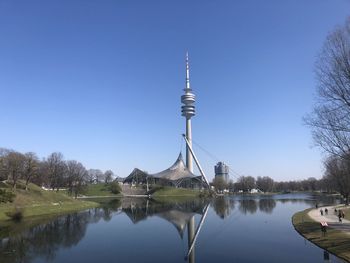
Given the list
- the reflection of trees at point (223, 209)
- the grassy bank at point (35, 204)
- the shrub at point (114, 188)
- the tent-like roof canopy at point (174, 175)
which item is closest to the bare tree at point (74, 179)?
the grassy bank at point (35, 204)

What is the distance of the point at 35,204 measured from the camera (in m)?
61.9

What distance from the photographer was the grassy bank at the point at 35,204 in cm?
5410

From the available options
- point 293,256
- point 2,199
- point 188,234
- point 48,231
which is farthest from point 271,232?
point 2,199

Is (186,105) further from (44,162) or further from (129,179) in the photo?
(44,162)

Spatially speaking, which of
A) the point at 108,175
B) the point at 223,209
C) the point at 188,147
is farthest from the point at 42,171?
the point at 188,147

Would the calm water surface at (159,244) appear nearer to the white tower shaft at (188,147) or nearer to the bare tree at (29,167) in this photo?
the bare tree at (29,167)

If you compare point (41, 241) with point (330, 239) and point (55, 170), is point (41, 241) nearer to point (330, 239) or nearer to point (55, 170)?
point (330, 239)

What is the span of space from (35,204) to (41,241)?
30154mm

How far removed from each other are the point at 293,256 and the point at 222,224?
67.4ft

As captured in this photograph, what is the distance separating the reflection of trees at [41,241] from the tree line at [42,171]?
2592 centimetres

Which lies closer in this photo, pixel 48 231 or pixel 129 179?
pixel 48 231

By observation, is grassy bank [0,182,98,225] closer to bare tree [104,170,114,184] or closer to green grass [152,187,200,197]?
green grass [152,187,200,197]

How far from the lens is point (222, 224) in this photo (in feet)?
149

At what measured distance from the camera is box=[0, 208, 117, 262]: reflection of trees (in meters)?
27.4
